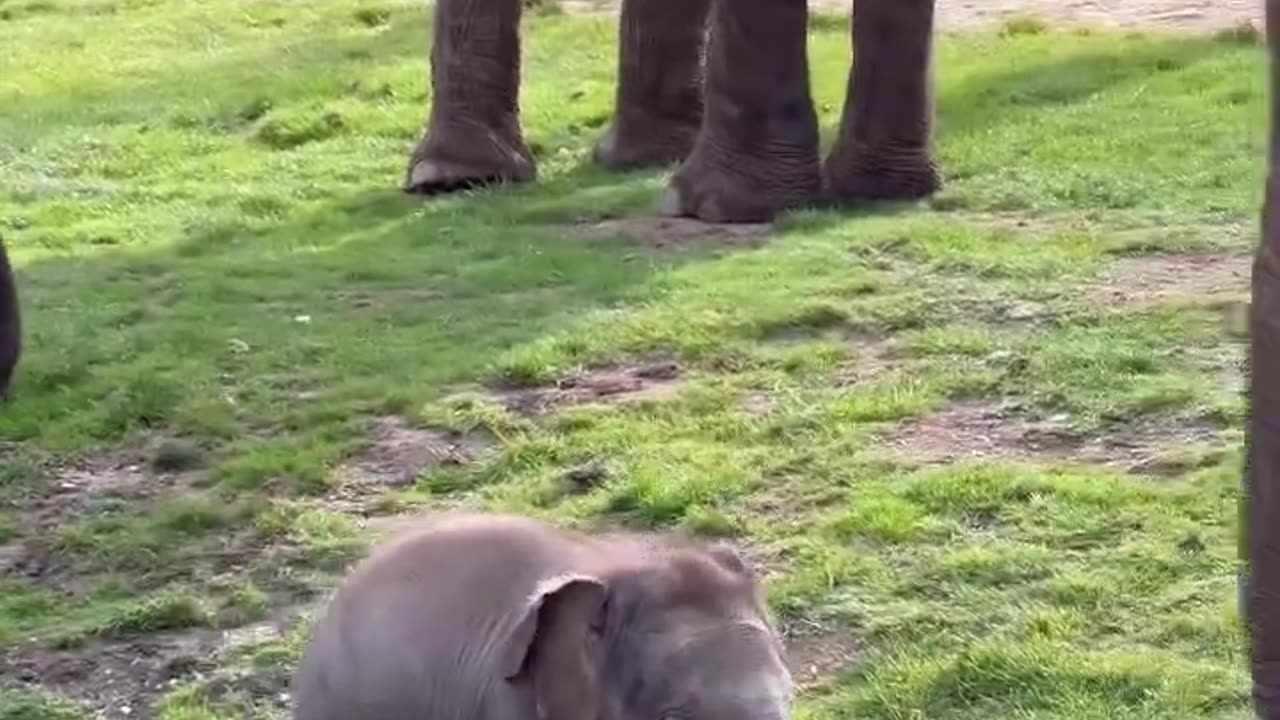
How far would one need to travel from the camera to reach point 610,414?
23.4 feet

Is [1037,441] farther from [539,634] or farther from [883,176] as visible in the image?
[883,176]

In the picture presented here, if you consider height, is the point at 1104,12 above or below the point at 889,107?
below

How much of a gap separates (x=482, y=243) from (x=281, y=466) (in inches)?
121

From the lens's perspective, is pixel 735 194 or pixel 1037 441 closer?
pixel 1037 441

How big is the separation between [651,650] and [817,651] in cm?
171

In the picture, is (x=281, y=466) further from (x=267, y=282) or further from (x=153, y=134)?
(x=153, y=134)

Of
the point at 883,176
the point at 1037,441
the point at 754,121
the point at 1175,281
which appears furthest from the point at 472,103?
the point at 1037,441

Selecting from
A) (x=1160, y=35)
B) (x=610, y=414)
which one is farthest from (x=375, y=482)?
(x=1160, y=35)

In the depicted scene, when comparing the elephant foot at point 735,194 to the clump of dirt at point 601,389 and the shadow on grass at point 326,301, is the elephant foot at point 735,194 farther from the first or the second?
the clump of dirt at point 601,389

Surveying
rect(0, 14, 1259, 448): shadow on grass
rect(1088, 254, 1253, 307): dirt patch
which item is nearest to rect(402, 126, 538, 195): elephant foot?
rect(0, 14, 1259, 448): shadow on grass

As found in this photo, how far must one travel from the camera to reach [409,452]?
696cm

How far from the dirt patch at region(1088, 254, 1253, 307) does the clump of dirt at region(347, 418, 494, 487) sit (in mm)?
2111

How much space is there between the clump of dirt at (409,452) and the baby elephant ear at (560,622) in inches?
118

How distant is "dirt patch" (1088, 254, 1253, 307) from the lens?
803 centimetres
